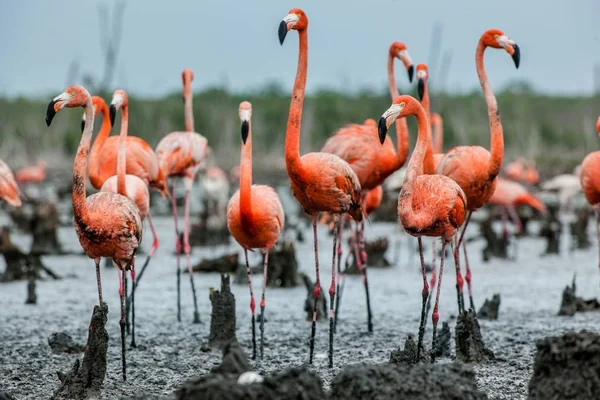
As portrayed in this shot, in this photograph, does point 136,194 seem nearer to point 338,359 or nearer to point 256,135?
point 338,359

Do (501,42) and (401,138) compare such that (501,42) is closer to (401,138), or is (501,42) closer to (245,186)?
(401,138)

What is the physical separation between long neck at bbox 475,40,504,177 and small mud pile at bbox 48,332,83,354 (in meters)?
3.36

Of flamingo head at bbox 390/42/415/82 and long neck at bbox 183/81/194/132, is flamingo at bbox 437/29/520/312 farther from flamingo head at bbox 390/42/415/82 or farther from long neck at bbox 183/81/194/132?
long neck at bbox 183/81/194/132

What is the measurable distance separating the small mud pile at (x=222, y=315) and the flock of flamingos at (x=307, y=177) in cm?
20

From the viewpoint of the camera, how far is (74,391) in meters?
4.91

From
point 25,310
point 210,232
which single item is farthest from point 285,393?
point 210,232

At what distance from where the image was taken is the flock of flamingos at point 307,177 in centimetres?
559

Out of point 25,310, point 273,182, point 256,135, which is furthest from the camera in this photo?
point 256,135

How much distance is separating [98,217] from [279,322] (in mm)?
2523

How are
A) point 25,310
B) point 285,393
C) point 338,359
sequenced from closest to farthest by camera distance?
point 285,393, point 338,359, point 25,310

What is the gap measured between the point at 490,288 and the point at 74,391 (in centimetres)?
572

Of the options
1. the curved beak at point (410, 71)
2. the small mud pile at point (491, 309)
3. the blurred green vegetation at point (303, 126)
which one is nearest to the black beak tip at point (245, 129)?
the curved beak at point (410, 71)

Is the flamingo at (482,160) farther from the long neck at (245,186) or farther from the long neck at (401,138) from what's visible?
the long neck at (245,186)

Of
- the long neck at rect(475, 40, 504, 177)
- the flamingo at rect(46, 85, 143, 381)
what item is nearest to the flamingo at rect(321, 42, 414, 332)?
the long neck at rect(475, 40, 504, 177)
